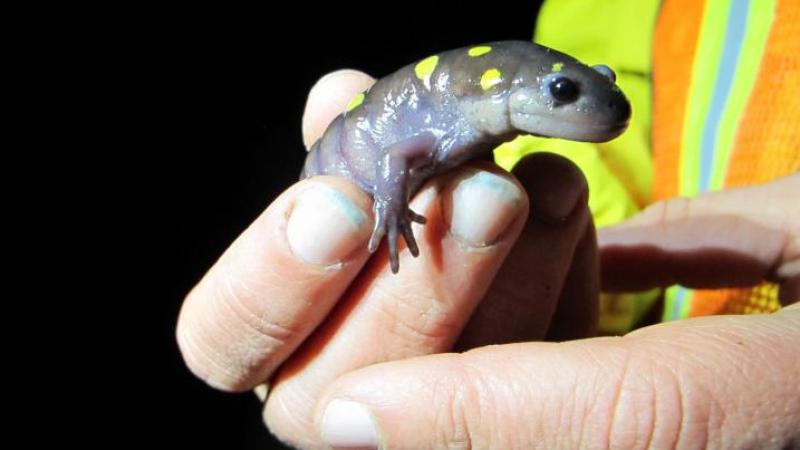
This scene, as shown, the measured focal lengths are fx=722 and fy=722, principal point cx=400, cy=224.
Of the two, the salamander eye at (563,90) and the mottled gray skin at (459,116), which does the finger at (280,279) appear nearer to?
the mottled gray skin at (459,116)

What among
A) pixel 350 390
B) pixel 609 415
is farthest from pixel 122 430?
pixel 609 415

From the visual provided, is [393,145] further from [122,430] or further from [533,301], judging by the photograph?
[122,430]

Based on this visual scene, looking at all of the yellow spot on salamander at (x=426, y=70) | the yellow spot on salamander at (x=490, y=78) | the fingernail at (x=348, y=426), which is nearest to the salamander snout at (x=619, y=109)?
the yellow spot on salamander at (x=490, y=78)

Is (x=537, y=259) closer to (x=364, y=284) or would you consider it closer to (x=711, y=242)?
(x=364, y=284)

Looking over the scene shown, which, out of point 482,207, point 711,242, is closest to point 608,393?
point 482,207

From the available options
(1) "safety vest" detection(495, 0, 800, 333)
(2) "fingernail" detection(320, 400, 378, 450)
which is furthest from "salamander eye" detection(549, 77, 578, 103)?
(1) "safety vest" detection(495, 0, 800, 333)

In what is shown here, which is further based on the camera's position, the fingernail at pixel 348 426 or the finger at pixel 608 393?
the fingernail at pixel 348 426

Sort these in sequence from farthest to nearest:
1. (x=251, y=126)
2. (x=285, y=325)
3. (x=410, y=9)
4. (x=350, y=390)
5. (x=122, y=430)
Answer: (x=410, y=9), (x=251, y=126), (x=122, y=430), (x=285, y=325), (x=350, y=390)
